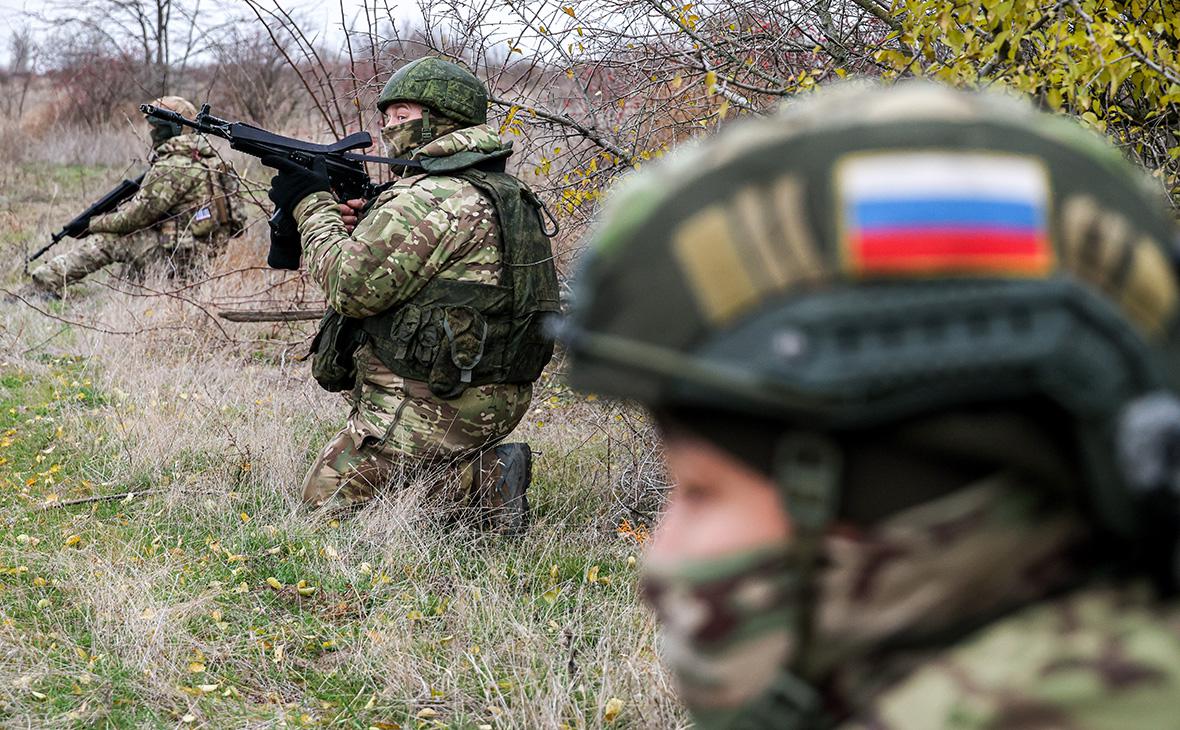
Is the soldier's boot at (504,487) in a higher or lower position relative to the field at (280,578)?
higher

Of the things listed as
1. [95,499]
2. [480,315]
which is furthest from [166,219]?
[480,315]

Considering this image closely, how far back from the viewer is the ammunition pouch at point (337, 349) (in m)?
4.37

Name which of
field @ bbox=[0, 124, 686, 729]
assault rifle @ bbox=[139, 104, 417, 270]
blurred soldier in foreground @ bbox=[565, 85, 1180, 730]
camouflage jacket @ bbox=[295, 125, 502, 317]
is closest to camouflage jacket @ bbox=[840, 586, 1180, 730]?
blurred soldier in foreground @ bbox=[565, 85, 1180, 730]

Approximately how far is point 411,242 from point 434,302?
0.83ft

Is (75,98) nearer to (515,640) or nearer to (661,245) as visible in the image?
(515,640)

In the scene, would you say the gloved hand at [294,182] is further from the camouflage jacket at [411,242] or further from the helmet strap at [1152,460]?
the helmet strap at [1152,460]

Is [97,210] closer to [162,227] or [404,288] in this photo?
[162,227]

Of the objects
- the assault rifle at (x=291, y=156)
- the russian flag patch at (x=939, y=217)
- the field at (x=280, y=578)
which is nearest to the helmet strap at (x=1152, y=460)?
the russian flag patch at (x=939, y=217)

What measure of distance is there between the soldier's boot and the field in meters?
0.11

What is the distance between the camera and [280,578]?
388 centimetres

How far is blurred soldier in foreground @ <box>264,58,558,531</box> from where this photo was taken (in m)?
4.08

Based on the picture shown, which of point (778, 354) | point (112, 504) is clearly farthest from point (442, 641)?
point (778, 354)

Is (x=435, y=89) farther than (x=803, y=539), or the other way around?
(x=435, y=89)

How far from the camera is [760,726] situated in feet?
3.21
